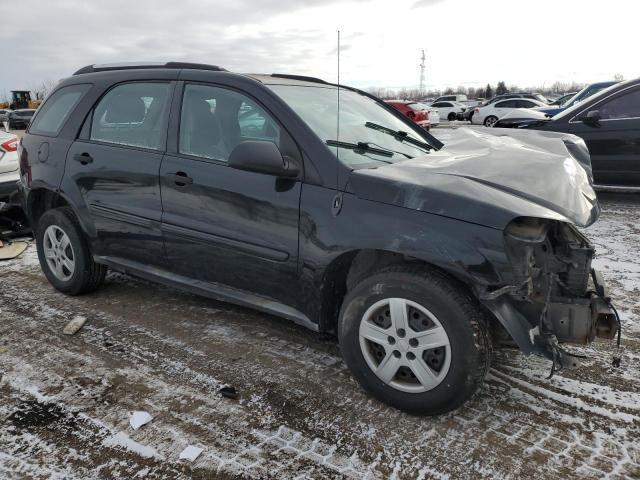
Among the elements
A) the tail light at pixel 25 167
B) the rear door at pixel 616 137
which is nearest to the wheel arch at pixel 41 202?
the tail light at pixel 25 167

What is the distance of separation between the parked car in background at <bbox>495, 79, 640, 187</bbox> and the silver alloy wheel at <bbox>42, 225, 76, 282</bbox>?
637 centimetres

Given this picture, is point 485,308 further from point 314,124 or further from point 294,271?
point 314,124

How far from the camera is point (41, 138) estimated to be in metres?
4.24

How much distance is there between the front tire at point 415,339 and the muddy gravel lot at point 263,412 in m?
0.16

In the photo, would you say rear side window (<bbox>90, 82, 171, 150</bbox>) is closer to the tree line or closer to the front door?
the front door

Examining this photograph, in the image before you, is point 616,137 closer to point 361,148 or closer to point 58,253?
point 361,148

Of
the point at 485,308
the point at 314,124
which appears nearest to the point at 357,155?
the point at 314,124

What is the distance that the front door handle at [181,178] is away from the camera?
3268 millimetres

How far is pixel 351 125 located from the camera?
130 inches

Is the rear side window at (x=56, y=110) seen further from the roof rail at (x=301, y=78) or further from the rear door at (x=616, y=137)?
the rear door at (x=616, y=137)

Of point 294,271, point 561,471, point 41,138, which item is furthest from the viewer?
point 41,138

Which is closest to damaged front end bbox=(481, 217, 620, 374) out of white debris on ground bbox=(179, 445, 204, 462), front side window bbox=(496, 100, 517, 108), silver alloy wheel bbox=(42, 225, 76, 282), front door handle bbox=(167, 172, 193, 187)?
white debris on ground bbox=(179, 445, 204, 462)

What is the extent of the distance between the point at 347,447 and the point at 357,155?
1577 millimetres

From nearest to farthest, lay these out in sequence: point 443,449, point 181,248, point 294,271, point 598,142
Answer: point 443,449
point 294,271
point 181,248
point 598,142
